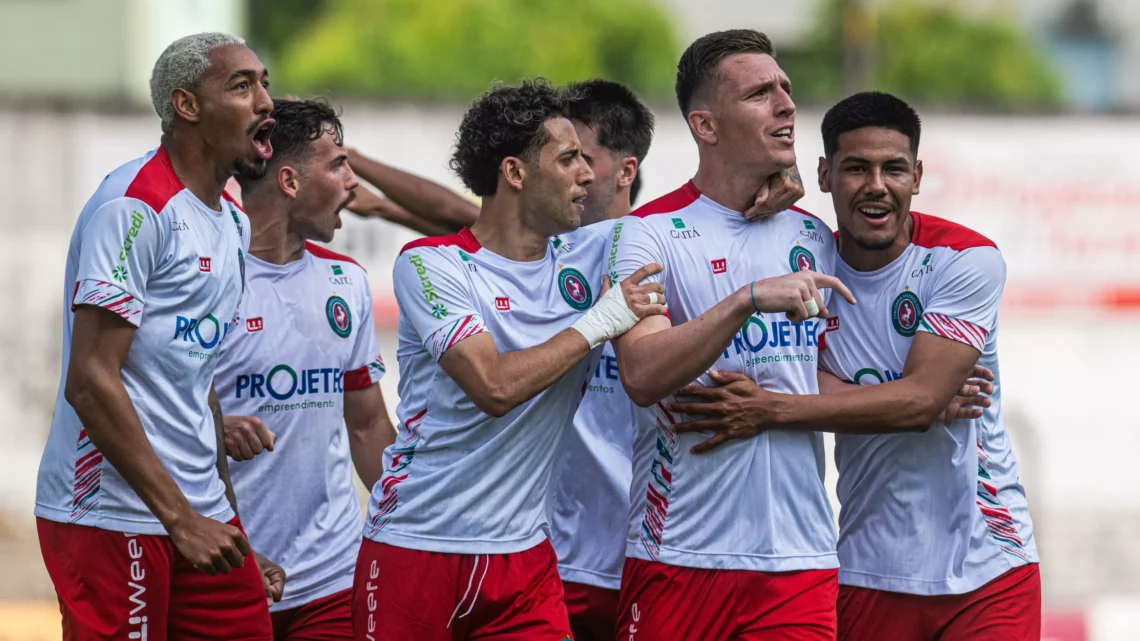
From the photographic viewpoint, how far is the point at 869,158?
5.10m

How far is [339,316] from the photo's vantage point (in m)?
5.87

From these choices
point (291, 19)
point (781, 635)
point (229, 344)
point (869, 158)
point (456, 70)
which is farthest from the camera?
point (291, 19)

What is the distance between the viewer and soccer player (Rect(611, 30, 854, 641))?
464cm

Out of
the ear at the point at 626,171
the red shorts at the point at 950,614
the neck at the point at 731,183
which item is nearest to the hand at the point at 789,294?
the neck at the point at 731,183

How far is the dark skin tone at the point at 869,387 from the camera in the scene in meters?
4.68

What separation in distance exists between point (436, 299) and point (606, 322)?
0.56 metres

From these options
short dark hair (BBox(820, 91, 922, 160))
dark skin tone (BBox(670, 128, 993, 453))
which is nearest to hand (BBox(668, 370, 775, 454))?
dark skin tone (BBox(670, 128, 993, 453))

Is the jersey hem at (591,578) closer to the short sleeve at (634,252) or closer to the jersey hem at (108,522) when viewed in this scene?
the short sleeve at (634,252)

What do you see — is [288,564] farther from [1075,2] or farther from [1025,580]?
[1075,2]

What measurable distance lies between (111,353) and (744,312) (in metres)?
1.91

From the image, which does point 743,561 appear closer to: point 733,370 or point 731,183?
point 733,370

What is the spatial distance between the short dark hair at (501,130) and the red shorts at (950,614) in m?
1.98

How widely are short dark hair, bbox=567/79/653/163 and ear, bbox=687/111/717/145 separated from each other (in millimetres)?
927

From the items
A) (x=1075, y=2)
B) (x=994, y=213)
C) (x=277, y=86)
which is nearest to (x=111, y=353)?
(x=994, y=213)
